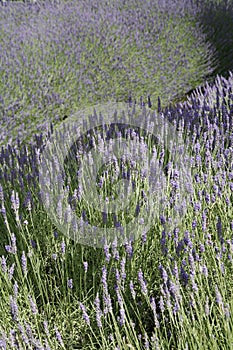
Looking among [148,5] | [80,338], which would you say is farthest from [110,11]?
[80,338]

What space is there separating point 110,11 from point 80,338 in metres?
5.39

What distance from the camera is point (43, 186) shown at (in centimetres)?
239

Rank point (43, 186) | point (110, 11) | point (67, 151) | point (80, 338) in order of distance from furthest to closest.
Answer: point (110, 11), point (67, 151), point (43, 186), point (80, 338)

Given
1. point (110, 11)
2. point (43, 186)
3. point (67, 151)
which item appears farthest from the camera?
point (110, 11)

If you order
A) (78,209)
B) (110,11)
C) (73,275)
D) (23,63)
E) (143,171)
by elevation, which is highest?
(110,11)

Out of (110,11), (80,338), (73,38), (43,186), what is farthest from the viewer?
(110,11)

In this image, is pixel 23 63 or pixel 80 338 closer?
pixel 80 338

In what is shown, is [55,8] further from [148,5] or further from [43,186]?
[43,186]

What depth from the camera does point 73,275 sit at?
2205mm

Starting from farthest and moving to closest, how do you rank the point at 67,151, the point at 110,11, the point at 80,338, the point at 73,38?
1. the point at 110,11
2. the point at 73,38
3. the point at 67,151
4. the point at 80,338

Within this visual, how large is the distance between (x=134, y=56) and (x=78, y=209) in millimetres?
3969

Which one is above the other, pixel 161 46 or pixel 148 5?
pixel 148 5

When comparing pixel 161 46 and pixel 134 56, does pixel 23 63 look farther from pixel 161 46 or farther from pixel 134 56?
pixel 161 46

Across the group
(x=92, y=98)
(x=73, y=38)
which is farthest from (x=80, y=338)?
(x=73, y=38)
